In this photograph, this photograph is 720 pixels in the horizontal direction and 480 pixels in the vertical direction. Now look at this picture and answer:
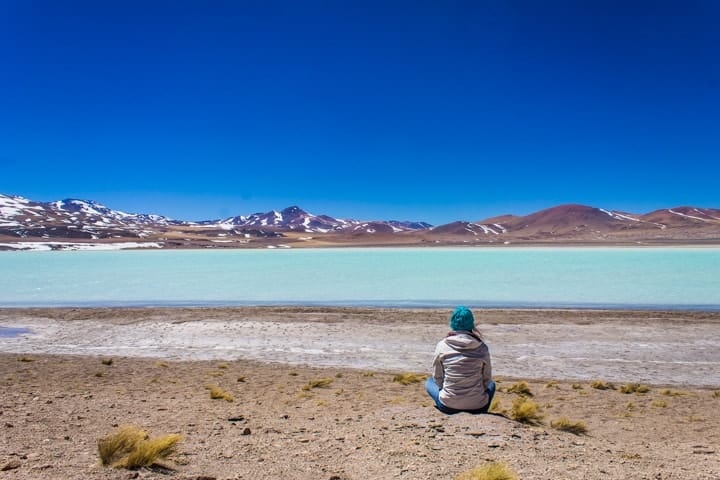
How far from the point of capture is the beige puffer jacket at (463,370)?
4.99 metres

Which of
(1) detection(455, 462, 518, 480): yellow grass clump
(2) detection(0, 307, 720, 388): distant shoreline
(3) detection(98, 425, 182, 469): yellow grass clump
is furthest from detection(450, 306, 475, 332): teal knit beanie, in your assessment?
(2) detection(0, 307, 720, 388): distant shoreline

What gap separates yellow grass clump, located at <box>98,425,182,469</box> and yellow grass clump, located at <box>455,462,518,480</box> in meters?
2.30

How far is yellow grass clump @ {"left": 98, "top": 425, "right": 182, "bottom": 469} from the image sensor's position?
394 centimetres

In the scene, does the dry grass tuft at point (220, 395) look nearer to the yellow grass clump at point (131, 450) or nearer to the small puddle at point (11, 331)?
the yellow grass clump at point (131, 450)

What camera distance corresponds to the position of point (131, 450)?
163 inches

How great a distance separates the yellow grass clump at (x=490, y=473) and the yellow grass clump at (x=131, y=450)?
2.30 metres

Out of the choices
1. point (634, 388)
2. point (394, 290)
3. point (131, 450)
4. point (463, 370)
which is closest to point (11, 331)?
point (131, 450)

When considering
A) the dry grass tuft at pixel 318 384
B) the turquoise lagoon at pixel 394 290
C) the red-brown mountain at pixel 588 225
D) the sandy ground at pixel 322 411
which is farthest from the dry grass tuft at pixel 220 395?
the red-brown mountain at pixel 588 225

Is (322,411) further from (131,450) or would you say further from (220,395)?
(131,450)

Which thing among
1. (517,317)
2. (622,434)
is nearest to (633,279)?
(517,317)

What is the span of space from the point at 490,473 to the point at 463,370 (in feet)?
4.72

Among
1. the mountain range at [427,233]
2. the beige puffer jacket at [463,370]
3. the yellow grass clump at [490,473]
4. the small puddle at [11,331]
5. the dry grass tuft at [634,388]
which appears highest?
the mountain range at [427,233]

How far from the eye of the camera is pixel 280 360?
10.6 metres

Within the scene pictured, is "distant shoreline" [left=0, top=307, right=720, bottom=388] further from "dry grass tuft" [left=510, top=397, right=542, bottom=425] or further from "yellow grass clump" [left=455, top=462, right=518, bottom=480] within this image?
"yellow grass clump" [left=455, top=462, right=518, bottom=480]
